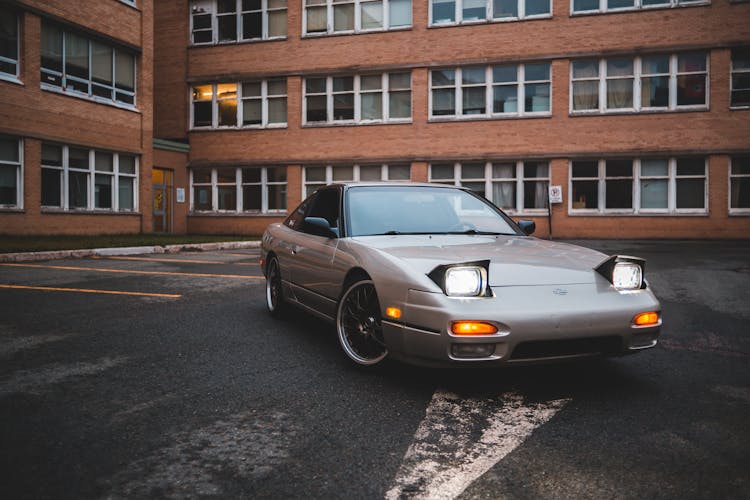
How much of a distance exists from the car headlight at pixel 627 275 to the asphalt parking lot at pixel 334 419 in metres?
0.64

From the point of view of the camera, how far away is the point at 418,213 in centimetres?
518

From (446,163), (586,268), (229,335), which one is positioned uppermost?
(446,163)

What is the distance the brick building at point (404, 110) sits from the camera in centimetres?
2147

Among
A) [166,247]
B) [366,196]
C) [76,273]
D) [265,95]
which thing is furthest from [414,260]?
[265,95]

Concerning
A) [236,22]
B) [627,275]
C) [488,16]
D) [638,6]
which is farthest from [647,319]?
[236,22]

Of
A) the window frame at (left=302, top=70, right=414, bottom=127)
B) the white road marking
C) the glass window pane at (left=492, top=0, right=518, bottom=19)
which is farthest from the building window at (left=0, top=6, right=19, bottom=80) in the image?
the white road marking

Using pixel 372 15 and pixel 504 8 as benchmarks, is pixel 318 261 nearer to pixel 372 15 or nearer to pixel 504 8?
pixel 504 8

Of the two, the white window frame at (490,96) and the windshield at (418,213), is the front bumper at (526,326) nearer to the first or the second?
the windshield at (418,213)

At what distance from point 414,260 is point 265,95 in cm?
2453

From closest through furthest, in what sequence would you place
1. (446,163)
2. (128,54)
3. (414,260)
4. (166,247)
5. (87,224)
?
(414,260) < (166,247) < (87,224) < (128,54) < (446,163)

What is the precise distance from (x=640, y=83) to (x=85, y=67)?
19.8 meters

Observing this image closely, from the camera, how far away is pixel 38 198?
1942 centimetres

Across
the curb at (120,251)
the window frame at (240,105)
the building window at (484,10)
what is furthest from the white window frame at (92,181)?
the building window at (484,10)

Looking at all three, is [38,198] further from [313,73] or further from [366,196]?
[366,196]
